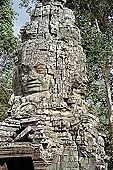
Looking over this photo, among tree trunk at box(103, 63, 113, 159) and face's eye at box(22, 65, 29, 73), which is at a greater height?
tree trunk at box(103, 63, 113, 159)

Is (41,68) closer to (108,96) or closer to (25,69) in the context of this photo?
(25,69)

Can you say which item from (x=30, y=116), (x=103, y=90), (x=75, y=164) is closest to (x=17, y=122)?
(x=30, y=116)

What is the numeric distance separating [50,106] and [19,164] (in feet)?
6.33

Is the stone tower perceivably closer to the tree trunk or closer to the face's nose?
the face's nose

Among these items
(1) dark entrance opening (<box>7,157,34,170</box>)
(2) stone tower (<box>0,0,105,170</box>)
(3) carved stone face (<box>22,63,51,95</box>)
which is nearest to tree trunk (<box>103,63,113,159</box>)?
(2) stone tower (<box>0,0,105,170</box>)

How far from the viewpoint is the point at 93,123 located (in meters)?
8.71

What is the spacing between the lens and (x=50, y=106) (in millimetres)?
8703

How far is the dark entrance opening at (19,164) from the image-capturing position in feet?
28.0

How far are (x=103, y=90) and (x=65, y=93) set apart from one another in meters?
8.97

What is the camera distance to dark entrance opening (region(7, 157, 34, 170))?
28.0ft

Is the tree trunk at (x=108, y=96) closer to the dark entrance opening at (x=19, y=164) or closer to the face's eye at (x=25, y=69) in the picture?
the dark entrance opening at (x=19, y=164)

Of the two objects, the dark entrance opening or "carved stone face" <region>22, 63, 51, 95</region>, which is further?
"carved stone face" <region>22, 63, 51, 95</region>

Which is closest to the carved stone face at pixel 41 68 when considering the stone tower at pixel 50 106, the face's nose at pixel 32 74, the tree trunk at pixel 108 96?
the stone tower at pixel 50 106

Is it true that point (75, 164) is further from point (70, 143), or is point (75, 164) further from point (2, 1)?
point (2, 1)
